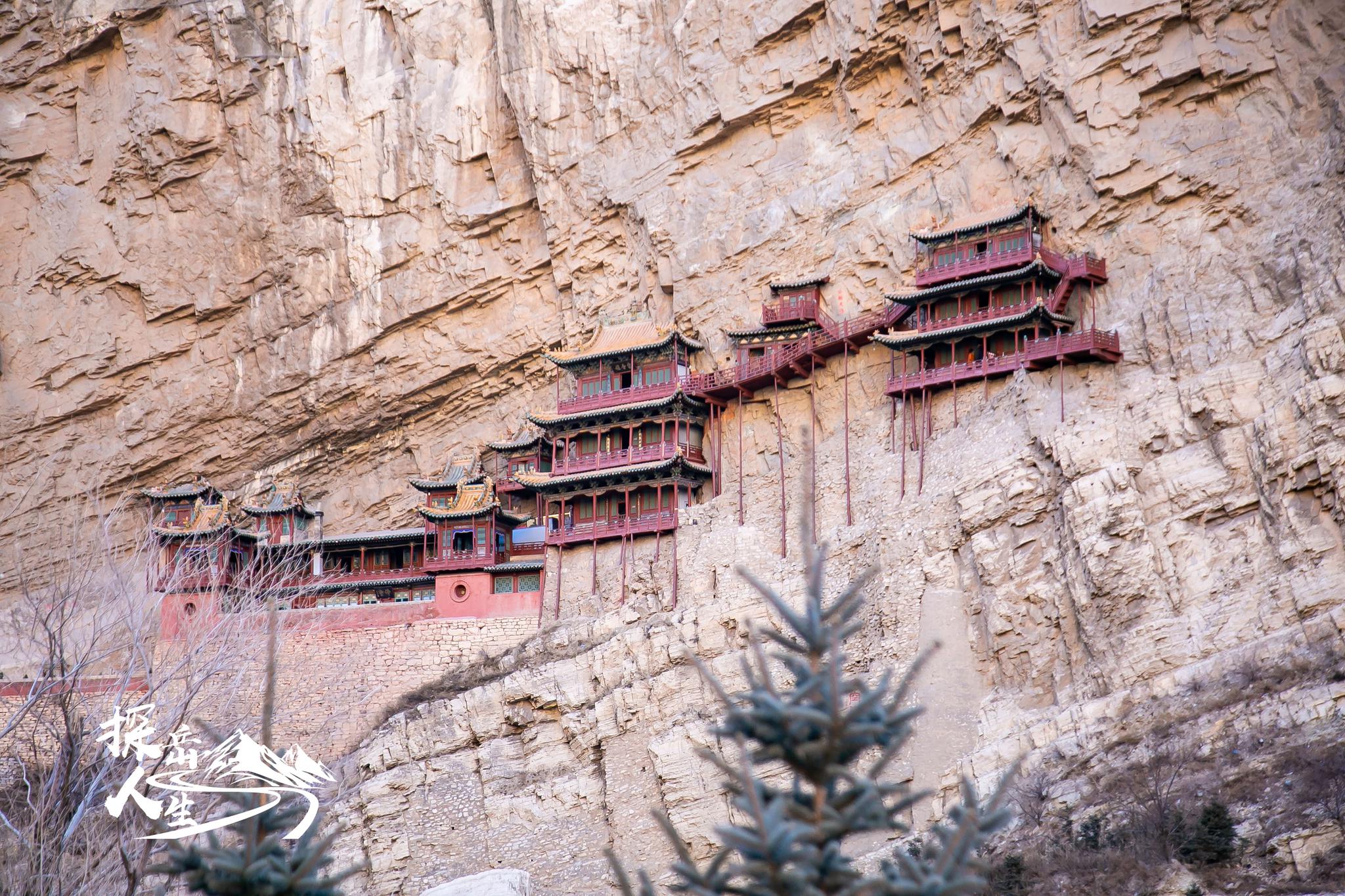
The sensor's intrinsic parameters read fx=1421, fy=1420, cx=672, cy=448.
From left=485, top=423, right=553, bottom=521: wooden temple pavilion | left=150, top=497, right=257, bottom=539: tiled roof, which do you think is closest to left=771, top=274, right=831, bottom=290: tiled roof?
left=485, top=423, right=553, bottom=521: wooden temple pavilion

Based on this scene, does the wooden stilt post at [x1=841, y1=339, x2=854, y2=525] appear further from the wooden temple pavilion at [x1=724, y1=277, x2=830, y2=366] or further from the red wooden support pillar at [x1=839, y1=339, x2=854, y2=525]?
the wooden temple pavilion at [x1=724, y1=277, x2=830, y2=366]

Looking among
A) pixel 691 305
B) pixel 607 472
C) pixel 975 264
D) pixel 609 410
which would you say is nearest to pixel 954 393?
pixel 975 264

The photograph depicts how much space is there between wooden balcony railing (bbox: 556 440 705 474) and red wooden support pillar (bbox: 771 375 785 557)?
2.70 m

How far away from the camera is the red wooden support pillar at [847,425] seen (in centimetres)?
3412

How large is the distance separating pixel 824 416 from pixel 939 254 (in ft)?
16.8

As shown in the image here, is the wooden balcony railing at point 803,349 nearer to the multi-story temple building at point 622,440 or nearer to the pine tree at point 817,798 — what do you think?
the multi-story temple building at point 622,440

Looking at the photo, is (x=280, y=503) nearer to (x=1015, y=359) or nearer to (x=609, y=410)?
(x=609, y=410)

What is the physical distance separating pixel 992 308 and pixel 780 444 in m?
6.22

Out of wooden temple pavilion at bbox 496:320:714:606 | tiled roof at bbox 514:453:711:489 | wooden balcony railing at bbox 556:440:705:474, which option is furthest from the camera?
wooden balcony railing at bbox 556:440:705:474

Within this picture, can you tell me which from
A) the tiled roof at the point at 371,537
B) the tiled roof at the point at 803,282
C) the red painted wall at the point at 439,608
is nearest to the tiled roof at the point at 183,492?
the tiled roof at the point at 371,537

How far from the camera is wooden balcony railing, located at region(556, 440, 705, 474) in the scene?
39156 mm

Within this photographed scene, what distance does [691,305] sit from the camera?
41.1 meters

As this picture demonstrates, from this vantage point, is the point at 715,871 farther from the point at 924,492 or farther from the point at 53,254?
the point at 53,254

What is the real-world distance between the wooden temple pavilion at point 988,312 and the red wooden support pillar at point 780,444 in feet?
9.97
